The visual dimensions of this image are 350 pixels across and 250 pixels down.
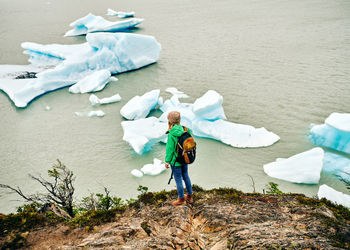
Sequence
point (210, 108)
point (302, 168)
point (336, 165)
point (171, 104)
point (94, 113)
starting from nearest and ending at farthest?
point (302, 168), point (336, 165), point (210, 108), point (171, 104), point (94, 113)

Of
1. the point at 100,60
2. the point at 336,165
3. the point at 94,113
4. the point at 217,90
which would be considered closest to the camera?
the point at 336,165

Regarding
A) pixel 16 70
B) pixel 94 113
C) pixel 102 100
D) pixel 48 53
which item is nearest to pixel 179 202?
pixel 94 113

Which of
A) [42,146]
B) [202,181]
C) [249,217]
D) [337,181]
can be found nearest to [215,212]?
[249,217]

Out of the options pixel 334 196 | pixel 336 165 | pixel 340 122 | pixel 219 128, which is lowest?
pixel 336 165

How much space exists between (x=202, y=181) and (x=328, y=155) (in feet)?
9.38

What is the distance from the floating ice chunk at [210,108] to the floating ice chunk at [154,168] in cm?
172

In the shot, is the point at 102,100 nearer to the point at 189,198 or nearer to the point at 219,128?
the point at 219,128

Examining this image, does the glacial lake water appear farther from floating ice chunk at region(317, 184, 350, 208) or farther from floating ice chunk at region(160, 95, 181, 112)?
floating ice chunk at region(160, 95, 181, 112)

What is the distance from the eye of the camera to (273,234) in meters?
1.85

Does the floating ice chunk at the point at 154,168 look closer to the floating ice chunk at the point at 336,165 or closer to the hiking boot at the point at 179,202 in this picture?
the hiking boot at the point at 179,202

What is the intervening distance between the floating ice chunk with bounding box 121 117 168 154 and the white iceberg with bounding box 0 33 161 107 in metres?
5.00

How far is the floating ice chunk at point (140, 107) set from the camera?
7449 mm

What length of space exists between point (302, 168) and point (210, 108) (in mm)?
2538

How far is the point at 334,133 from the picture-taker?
5.75 meters
